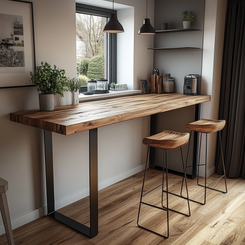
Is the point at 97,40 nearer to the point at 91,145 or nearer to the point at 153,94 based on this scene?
the point at 153,94

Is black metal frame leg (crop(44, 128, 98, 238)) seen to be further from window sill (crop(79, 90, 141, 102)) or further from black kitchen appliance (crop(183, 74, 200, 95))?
black kitchen appliance (crop(183, 74, 200, 95))

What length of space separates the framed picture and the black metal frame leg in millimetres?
539

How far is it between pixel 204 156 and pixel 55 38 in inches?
90.5

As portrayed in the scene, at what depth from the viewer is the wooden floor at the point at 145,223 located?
247 centimetres

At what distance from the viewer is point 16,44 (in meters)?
2.44

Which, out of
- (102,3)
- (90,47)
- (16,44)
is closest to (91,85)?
(90,47)

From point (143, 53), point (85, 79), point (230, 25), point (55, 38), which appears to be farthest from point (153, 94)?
point (55, 38)

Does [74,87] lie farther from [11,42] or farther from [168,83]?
[168,83]

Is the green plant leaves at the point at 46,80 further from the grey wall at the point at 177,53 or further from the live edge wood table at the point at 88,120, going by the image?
the grey wall at the point at 177,53

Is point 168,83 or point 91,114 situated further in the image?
point 168,83

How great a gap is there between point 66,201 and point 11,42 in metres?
1.62

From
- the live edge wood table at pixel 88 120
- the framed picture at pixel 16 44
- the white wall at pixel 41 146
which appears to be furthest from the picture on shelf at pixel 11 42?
the live edge wood table at pixel 88 120

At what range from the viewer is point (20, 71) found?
8.16 ft

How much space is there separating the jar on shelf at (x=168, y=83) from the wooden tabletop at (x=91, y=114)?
606 mm
